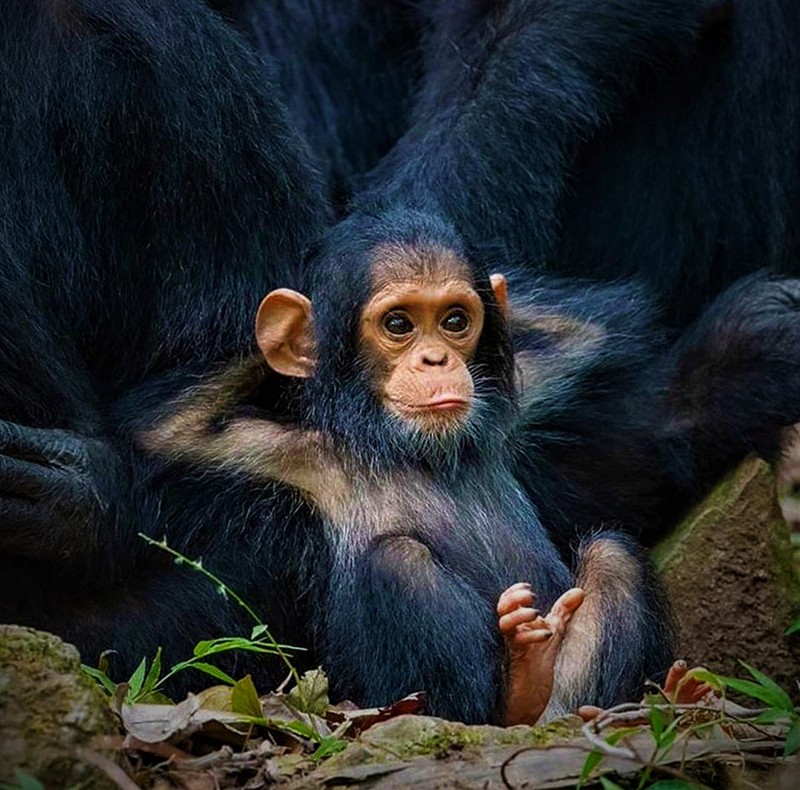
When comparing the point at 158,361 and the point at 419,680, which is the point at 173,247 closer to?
the point at 158,361

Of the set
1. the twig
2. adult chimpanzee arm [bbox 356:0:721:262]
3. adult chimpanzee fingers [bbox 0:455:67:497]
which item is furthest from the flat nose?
the twig

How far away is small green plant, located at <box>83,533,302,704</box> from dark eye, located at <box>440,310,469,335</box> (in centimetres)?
75

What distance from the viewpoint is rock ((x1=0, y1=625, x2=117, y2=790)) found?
10.5ft

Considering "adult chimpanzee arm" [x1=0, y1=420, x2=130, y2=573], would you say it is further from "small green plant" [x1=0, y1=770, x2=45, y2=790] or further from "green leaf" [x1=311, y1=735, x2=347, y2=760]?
"small green plant" [x1=0, y1=770, x2=45, y2=790]

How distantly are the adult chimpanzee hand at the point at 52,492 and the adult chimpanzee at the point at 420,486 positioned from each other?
20cm

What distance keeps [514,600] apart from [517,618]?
0.04m

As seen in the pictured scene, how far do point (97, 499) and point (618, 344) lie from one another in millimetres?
1512

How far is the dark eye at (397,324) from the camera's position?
434 centimetres

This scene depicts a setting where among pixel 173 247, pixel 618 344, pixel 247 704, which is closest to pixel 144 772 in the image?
pixel 247 704

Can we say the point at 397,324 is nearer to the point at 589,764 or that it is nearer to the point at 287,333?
the point at 287,333

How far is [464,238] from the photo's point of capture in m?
4.57

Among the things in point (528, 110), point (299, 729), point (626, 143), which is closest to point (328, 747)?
point (299, 729)

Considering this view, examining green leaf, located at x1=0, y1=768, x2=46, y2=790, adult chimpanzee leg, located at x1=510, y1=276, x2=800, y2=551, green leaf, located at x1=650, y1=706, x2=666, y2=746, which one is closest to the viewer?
green leaf, located at x1=0, y1=768, x2=46, y2=790

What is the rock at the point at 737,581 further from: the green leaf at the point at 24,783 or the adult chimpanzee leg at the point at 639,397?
the green leaf at the point at 24,783
